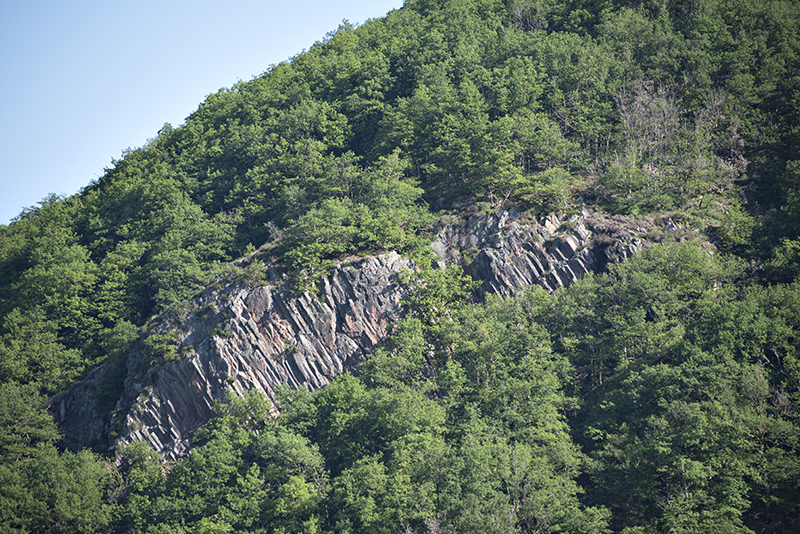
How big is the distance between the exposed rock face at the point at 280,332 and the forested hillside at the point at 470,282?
5.87ft

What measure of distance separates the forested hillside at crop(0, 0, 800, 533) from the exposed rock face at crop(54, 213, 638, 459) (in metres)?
1.79

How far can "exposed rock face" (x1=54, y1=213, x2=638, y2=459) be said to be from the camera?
5769cm

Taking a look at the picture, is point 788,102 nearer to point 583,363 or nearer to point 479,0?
point 583,363

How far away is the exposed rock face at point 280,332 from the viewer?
57688mm

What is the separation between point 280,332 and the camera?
60000 mm

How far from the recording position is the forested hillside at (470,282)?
4553 cm

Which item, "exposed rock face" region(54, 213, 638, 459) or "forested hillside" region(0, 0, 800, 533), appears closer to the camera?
"forested hillside" region(0, 0, 800, 533)

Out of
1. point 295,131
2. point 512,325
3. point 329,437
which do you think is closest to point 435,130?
point 295,131

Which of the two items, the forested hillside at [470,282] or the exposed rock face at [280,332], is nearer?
the forested hillside at [470,282]

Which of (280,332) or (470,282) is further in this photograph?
(470,282)

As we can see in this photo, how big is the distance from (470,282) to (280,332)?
55.6ft

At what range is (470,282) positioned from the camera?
62.2 metres

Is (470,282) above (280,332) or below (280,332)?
below

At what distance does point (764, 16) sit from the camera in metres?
79.0
